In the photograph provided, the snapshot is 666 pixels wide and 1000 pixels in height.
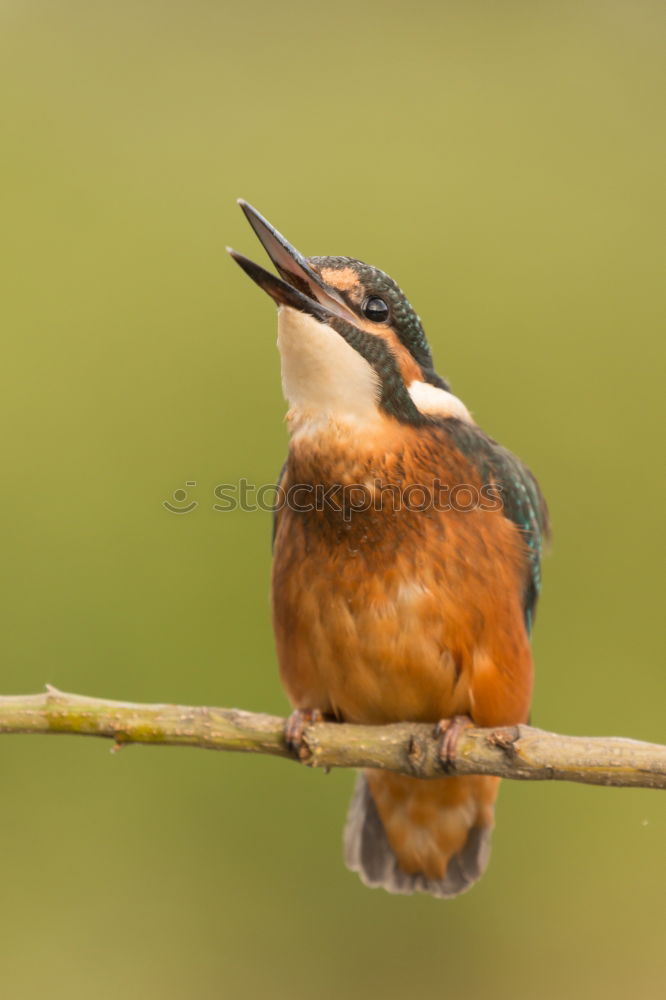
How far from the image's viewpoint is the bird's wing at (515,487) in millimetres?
2676

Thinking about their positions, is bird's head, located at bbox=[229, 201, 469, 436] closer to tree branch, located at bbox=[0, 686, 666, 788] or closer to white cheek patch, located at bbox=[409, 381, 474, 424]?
white cheek patch, located at bbox=[409, 381, 474, 424]

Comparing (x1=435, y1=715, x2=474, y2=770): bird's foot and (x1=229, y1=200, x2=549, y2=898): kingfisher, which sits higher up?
(x1=229, y1=200, x2=549, y2=898): kingfisher

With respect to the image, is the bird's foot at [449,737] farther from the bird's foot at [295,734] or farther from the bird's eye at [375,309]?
the bird's eye at [375,309]

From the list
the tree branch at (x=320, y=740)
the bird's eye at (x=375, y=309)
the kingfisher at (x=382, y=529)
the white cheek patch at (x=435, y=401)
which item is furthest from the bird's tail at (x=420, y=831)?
the bird's eye at (x=375, y=309)

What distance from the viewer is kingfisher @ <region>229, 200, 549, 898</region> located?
244 cm

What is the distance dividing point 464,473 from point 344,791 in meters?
1.76

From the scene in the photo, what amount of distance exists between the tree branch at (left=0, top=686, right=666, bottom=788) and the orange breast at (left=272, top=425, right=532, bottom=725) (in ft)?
0.73

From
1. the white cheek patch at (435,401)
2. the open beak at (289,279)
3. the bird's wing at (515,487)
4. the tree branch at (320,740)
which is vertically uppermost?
the open beak at (289,279)

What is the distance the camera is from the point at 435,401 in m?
2.67

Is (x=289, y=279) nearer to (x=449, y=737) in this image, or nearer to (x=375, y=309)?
(x=375, y=309)

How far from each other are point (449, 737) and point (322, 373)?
78 centimetres

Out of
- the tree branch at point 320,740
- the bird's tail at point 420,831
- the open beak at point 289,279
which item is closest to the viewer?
the tree branch at point 320,740

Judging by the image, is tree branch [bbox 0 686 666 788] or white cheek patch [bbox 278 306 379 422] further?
white cheek patch [bbox 278 306 379 422]

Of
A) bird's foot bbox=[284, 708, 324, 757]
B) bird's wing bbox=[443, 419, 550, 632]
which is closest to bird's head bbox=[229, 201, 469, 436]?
bird's wing bbox=[443, 419, 550, 632]
